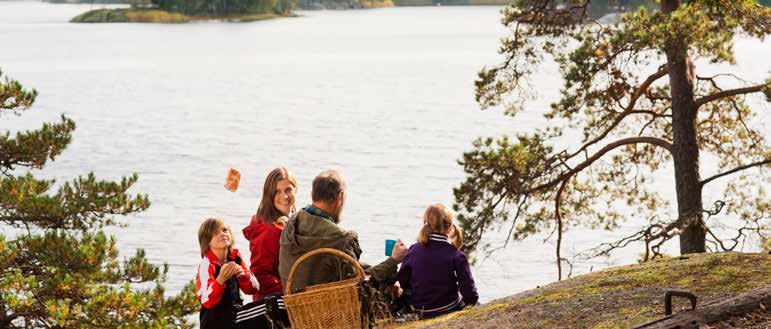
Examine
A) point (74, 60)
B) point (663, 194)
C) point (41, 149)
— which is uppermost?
point (74, 60)

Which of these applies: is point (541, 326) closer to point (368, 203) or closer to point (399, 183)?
point (368, 203)

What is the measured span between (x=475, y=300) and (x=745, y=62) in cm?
4677

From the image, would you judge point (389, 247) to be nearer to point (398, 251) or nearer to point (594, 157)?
point (398, 251)

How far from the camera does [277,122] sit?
41625mm

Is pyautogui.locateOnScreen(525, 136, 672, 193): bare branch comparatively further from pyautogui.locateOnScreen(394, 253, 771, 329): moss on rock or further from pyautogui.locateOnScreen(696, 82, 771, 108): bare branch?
pyautogui.locateOnScreen(394, 253, 771, 329): moss on rock

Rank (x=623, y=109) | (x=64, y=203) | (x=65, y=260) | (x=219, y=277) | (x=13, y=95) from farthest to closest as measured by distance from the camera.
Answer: (x=623, y=109), (x=13, y=95), (x=64, y=203), (x=65, y=260), (x=219, y=277)

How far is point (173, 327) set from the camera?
926cm

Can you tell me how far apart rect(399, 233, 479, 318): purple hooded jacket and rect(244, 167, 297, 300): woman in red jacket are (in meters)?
0.77

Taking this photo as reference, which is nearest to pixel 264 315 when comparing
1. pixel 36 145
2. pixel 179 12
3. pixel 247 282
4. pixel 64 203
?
pixel 247 282

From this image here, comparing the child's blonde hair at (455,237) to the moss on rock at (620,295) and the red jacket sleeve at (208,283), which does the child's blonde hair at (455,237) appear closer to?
the moss on rock at (620,295)

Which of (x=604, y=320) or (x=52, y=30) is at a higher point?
(x=52, y=30)

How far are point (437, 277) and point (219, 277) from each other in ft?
4.30

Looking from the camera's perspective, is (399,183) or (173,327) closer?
(173,327)

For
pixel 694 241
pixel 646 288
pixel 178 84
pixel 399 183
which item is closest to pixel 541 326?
pixel 646 288
